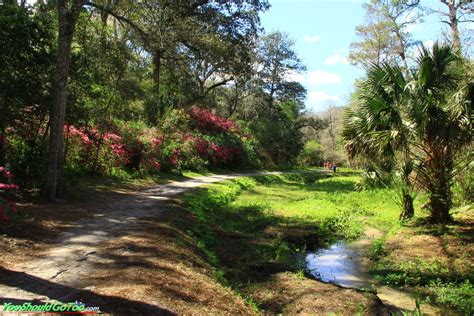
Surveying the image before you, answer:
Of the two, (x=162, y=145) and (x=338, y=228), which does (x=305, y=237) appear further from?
(x=162, y=145)

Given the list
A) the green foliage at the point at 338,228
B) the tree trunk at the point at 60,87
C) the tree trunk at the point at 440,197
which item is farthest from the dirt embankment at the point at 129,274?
the tree trunk at the point at 440,197

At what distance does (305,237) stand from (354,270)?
8.46 feet

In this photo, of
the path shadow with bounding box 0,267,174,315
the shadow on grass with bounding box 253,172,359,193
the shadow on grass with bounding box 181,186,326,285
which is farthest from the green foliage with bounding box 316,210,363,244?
the shadow on grass with bounding box 253,172,359,193

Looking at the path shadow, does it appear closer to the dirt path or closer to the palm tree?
the dirt path

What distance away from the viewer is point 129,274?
579 cm

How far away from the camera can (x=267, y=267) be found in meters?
8.20

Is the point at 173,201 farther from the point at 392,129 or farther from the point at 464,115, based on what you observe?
the point at 464,115

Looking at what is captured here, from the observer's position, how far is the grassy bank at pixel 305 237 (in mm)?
7938

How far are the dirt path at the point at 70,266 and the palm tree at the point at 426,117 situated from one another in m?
7.17

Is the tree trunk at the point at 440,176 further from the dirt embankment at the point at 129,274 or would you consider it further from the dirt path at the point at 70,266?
the dirt path at the point at 70,266

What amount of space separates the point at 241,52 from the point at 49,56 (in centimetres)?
1149

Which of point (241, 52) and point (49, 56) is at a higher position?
point (241, 52)

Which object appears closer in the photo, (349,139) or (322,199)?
(349,139)

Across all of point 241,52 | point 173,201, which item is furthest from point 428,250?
point 241,52
